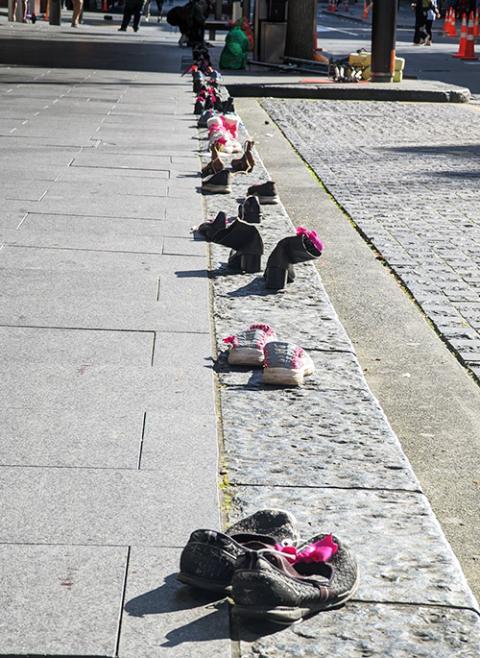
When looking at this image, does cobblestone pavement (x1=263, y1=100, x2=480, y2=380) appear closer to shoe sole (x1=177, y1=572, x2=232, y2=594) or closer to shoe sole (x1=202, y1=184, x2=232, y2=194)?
shoe sole (x1=202, y1=184, x2=232, y2=194)

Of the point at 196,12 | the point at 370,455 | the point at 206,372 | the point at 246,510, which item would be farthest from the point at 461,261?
the point at 196,12

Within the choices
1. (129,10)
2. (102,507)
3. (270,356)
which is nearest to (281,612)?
(102,507)

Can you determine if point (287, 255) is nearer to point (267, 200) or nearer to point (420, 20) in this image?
point (267, 200)

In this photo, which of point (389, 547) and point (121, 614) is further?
point (389, 547)

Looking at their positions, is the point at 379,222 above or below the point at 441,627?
below

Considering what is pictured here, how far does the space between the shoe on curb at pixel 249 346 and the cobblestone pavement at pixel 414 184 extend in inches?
43.5

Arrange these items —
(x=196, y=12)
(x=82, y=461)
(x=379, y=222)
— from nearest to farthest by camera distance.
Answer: (x=82, y=461)
(x=379, y=222)
(x=196, y=12)

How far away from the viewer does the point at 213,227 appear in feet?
23.7

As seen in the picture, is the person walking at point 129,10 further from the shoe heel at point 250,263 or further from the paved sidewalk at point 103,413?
the shoe heel at point 250,263

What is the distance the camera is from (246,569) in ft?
9.74

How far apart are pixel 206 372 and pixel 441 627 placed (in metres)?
2.07

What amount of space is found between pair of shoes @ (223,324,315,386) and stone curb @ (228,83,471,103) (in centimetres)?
1529

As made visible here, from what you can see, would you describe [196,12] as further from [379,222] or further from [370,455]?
[370,455]

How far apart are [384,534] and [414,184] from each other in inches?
323
